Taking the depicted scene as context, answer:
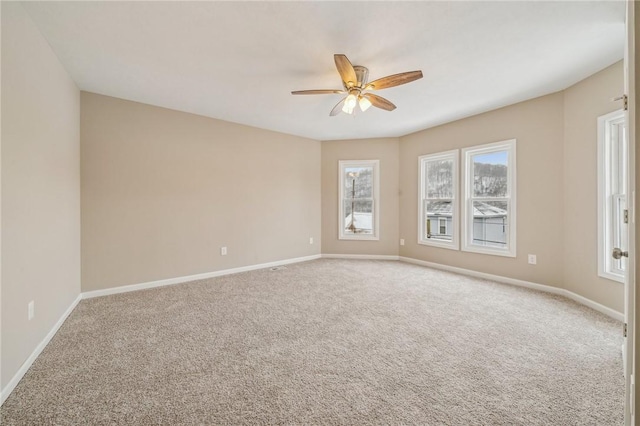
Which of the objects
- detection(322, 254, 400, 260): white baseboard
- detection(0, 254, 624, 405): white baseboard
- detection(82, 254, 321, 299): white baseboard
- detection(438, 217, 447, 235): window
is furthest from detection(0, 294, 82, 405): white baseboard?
detection(438, 217, 447, 235): window

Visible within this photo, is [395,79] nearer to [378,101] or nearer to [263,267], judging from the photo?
[378,101]

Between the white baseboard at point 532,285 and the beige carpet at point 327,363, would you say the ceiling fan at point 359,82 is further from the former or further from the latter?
the white baseboard at point 532,285

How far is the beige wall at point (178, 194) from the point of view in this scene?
3369 millimetres

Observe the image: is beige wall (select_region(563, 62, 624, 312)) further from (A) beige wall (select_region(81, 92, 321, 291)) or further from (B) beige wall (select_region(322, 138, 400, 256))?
(A) beige wall (select_region(81, 92, 321, 291))

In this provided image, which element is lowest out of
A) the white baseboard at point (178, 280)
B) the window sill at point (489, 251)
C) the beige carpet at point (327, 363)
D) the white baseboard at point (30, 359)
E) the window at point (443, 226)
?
the beige carpet at point (327, 363)

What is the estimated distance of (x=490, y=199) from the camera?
416 centimetres

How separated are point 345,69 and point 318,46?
A: 0.33m

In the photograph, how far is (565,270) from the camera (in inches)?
133

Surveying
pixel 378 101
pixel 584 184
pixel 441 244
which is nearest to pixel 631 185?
pixel 378 101

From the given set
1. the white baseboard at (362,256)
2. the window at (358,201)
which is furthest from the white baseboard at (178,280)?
the window at (358,201)

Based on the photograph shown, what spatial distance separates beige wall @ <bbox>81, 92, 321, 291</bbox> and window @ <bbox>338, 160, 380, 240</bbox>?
0.94 meters

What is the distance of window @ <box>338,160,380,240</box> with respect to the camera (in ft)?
18.5

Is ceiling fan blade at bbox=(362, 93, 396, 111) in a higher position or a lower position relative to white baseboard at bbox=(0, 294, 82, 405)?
higher

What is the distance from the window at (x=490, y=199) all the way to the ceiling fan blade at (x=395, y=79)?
245cm
